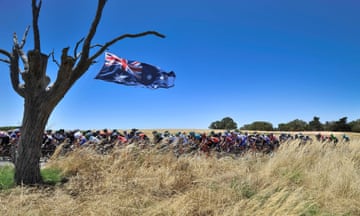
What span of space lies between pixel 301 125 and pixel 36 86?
62.8 m

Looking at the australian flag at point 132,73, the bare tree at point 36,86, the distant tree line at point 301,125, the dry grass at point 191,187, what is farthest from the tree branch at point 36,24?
the distant tree line at point 301,125

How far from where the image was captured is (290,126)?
63.1m

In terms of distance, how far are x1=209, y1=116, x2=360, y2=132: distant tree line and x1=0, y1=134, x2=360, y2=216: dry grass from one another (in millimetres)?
55050

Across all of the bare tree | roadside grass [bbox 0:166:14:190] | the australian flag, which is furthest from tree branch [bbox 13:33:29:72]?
the australian flag

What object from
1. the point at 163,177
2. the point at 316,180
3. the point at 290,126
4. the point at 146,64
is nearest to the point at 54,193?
the point at 163,177

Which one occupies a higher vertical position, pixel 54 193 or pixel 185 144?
pixel 185 144

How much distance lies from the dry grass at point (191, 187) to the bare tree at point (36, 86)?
73 centimetres

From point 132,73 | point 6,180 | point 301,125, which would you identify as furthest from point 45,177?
point 301,125

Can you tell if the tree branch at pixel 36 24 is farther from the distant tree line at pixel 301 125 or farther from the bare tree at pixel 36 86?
the distant tree line at pixel 301 125

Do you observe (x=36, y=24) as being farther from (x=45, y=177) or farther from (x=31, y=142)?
(x=45, y=177)

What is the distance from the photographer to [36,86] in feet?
19.0

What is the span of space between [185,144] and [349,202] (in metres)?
4.08

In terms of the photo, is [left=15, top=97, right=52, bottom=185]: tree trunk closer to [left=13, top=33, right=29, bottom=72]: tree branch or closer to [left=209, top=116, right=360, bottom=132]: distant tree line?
[left=13, top=33, right=29, bottom=72]: tree branch

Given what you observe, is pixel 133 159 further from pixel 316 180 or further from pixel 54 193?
pixel 316 180
